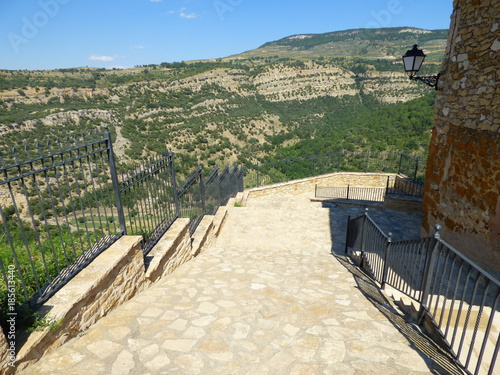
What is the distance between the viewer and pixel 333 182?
1653cm

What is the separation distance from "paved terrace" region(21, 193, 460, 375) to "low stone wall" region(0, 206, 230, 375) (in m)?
0.11

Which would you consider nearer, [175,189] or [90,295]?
[90,295]

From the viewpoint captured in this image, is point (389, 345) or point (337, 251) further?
point (337, 251)

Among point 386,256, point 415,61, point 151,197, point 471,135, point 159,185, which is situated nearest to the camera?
point 386,256

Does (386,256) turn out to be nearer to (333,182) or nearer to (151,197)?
(151,197)

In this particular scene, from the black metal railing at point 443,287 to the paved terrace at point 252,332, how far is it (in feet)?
0.90

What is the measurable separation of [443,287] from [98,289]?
5028 mm

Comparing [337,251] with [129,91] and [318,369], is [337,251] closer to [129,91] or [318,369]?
[318,369]

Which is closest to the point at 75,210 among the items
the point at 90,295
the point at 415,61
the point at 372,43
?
the point at 90,295

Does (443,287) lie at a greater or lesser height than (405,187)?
greater

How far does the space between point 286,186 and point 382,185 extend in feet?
18.1

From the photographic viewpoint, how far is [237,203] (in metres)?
11.7

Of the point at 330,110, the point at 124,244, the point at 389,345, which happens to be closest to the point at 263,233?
the point at 124,244

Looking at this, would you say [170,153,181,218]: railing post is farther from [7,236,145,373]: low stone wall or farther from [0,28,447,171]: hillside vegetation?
[0,28,447,171]: hillside vegetation
